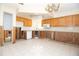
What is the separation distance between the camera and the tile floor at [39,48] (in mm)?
1930

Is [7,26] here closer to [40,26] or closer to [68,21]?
[40,26]

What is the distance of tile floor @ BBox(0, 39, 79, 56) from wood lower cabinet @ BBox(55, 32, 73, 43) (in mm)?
69

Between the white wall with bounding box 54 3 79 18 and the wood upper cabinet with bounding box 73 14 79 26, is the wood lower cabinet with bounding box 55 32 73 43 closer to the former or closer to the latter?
the wood upper cabinet with bounding box 73 14 79 26

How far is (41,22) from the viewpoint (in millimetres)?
2066

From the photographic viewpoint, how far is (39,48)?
201cm

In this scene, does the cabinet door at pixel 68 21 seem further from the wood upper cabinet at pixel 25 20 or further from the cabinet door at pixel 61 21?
the wood upper cabinet at pixel 25 20

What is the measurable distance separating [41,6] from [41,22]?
28 cm

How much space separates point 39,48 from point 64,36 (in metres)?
0.48

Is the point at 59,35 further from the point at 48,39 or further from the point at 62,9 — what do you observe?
the point at 62,9

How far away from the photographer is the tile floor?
1.93 metres

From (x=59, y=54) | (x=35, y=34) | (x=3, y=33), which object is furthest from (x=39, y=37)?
(x=3, y=33)

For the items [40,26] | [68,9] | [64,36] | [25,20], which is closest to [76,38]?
[64,36]

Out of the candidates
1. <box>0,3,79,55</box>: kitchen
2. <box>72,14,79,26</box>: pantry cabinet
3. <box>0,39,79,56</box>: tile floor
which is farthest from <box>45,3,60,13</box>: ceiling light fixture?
<box>0,39,79,56</box>: tile floor

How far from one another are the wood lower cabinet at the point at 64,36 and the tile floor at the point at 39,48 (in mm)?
69
